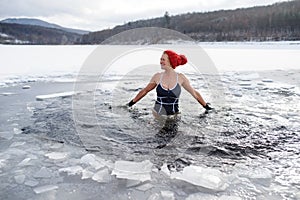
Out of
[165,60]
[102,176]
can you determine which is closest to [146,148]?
[102,176]

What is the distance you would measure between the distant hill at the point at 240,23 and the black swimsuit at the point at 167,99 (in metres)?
46.0

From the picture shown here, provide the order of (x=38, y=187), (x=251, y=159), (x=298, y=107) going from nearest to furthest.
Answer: (x=38, y=187) < (x=251, y=159) < (x=298, y=107)

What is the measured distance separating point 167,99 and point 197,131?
2.14 ft

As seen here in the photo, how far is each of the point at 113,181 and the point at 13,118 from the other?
7.83 feet

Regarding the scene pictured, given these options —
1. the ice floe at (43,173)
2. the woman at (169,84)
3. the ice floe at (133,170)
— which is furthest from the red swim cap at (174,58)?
the ice floe at (43,173)

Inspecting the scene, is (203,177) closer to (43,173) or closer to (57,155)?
(43,173)

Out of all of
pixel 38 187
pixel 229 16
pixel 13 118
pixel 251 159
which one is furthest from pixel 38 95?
pixel 229 16

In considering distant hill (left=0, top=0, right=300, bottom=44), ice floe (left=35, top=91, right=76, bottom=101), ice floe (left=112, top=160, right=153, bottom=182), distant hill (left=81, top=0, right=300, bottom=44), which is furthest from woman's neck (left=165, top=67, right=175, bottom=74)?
distant hill (left=81, top=0, right=300, bottom=44)

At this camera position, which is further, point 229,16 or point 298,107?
point 229,16

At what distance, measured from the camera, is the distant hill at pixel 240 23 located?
5378cm

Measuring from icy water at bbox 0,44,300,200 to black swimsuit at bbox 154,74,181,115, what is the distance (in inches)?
5.8

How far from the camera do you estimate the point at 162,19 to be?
263ft

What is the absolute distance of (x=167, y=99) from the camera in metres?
3.96

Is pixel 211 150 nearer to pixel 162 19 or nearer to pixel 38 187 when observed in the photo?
pixel 38 187
